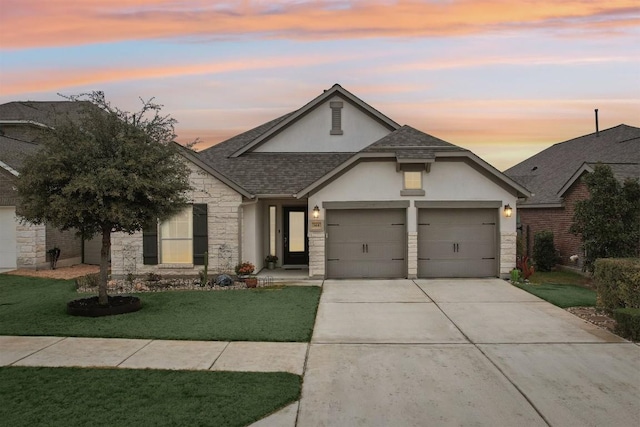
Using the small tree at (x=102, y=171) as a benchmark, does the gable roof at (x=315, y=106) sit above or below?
above

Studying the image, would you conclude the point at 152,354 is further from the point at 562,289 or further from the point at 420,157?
the point at 562,289

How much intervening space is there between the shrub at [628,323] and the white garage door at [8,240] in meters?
19.9

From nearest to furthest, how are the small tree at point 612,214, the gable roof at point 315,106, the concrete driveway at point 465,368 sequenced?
1. the concrete driveway at point 465,368
2. the small tree at point 612,214
3. the gable roof at point 315,106

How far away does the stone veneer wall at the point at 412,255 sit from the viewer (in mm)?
16344

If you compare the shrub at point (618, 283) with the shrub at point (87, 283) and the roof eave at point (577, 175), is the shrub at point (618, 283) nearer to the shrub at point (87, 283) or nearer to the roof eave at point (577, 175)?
the roof eave at point (577, 175)

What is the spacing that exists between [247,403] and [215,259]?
34.5 feet

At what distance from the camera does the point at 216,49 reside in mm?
15102

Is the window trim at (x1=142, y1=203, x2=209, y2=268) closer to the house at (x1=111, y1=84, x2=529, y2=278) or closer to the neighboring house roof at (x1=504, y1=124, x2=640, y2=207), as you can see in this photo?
the house at (x1=111, y1=84, x2=529, y2=278)

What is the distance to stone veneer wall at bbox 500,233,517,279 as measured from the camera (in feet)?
53.4

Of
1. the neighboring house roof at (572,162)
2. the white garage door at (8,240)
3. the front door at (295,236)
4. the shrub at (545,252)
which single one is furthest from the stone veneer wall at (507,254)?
the white garage door at (8,240)

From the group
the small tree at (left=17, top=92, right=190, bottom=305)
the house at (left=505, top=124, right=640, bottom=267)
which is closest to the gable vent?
the house at (left=505, top=124, right=640, bottom=267)

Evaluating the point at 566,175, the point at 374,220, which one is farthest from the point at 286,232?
the point at 566,175

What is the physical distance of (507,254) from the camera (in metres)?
16.3

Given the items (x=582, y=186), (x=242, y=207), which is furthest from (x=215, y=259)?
(x=582, y=186)
